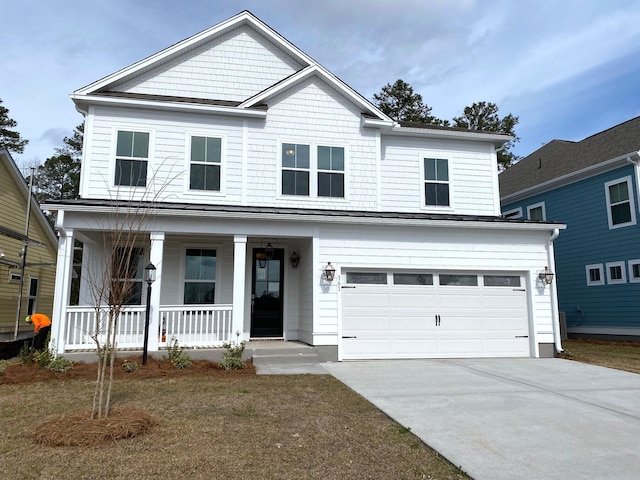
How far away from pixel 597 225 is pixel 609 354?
602cm

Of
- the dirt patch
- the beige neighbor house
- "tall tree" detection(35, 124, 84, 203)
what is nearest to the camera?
the dirt patch

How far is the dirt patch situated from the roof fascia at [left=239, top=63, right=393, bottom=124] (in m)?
6.62

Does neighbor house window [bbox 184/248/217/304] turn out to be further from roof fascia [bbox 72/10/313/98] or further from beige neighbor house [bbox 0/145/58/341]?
beige neighbor house [bbox 0/145/58/341]

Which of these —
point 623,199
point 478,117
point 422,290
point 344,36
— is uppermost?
point 478,117

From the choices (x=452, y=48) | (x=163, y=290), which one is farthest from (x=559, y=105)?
(x=163, y=290)

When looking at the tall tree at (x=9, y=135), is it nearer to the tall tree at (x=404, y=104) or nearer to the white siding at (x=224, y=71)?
the white siding at (x=224, y=71)

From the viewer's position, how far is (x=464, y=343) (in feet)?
35.6

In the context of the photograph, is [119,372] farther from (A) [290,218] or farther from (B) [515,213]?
(B) [515,213]

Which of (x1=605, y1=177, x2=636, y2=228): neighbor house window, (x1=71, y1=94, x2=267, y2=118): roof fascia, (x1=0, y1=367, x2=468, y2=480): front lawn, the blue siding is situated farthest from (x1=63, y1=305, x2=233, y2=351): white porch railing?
(x1=605, y1=177, x2=636, y2=228): neighbor house window

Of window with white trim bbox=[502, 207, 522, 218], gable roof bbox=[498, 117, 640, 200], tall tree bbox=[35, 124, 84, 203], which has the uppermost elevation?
tall tree bbox=[35, 124, 84, 203]

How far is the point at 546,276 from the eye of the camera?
435 inches

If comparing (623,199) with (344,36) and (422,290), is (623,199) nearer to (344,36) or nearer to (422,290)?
(422,290)

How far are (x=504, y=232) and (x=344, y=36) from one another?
369 inches

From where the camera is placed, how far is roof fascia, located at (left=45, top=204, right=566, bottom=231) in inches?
364
